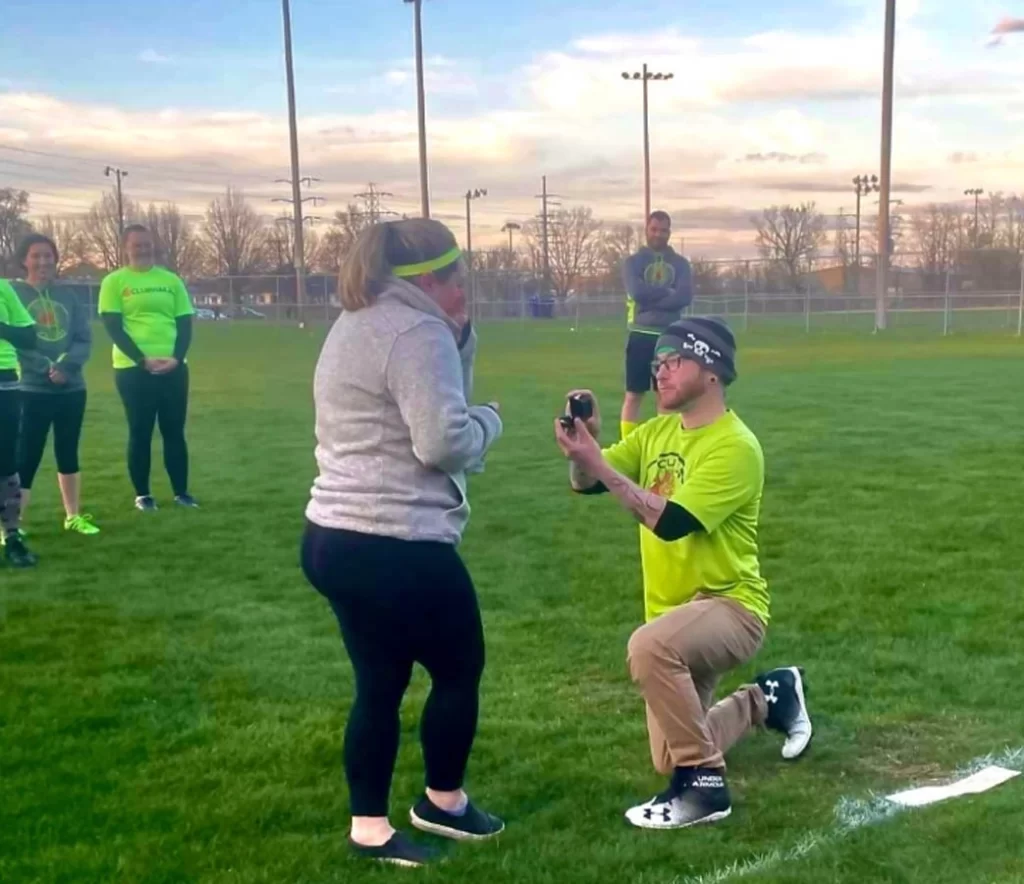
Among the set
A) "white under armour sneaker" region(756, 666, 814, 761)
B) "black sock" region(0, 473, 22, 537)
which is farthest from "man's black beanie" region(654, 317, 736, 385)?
"black sock" region(0, 473, 22, 537)

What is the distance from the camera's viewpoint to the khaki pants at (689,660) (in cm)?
411

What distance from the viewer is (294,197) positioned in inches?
2112

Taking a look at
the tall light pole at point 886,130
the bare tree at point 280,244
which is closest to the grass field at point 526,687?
the tall light pole at point 886,130

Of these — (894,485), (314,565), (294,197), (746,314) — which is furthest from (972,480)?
(294,197)

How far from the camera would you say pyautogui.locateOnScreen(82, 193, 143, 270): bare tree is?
89688 millimetres

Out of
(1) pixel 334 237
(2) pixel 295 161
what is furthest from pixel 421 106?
(1) pixel 334 237

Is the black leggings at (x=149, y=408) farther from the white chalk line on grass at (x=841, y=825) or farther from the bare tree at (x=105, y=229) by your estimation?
the bare tree at (x=105, y=229)

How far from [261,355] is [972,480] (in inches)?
936

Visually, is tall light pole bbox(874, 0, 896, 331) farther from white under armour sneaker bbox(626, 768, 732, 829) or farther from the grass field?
white under armour sneaker bbox(626, 768, 732, 829)

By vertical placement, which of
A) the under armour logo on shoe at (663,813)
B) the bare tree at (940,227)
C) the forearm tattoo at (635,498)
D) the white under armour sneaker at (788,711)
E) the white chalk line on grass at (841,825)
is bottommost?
the white chalk line on grass at (841,825)

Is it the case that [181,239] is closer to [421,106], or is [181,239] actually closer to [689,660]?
[421,106]

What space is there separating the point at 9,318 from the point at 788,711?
5.36 m

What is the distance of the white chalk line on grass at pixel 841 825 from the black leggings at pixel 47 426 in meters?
5.95

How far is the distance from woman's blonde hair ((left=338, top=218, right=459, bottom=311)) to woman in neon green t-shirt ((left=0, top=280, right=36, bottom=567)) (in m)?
4.78
